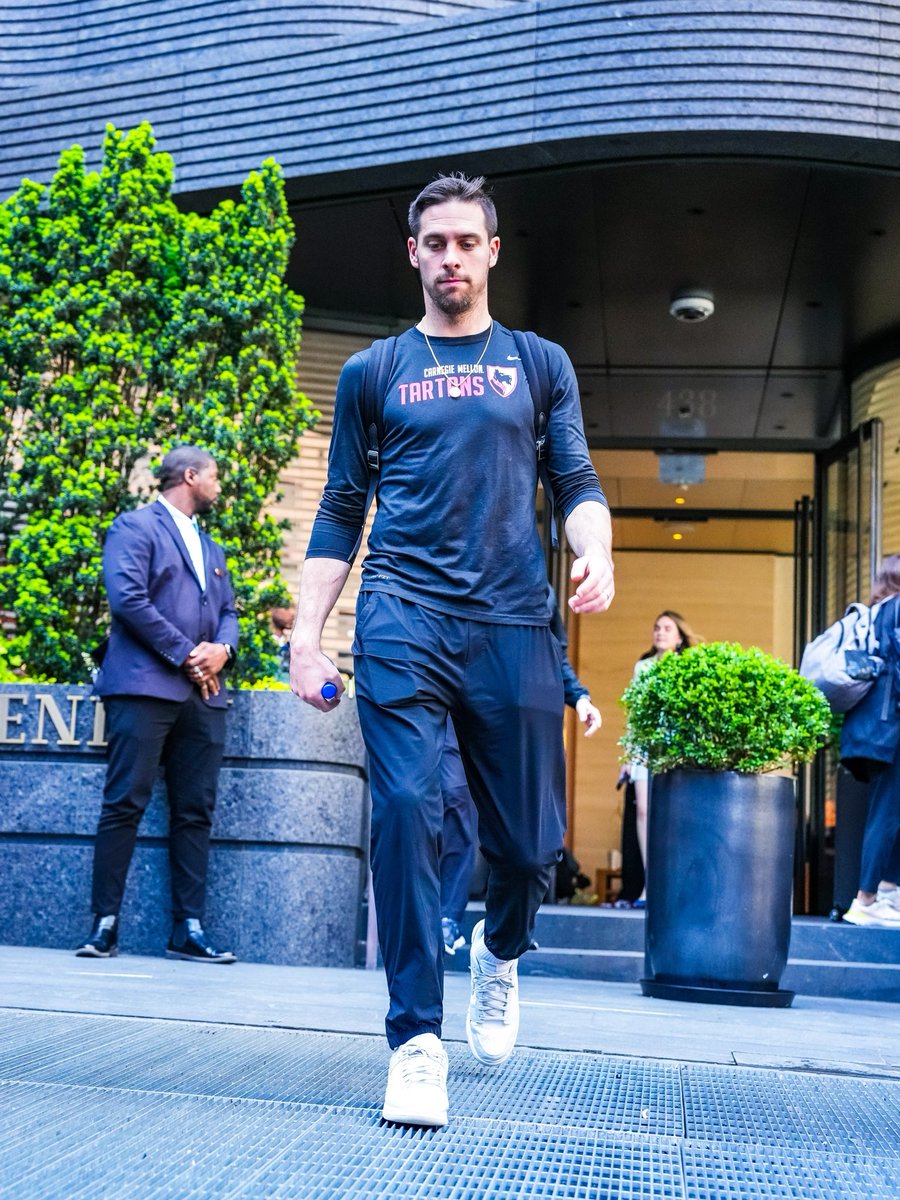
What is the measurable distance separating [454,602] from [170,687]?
339 cm

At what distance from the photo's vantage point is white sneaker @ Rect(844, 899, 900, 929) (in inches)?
300

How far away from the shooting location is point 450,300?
3299 millimetres

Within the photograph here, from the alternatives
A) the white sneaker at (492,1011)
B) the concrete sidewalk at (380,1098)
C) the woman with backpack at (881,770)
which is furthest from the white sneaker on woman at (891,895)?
the white sneaker at (492,1011)

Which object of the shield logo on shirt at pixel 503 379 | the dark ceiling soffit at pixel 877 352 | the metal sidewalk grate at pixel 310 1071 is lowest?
the metal sidewalk grate at pixel 310 1071

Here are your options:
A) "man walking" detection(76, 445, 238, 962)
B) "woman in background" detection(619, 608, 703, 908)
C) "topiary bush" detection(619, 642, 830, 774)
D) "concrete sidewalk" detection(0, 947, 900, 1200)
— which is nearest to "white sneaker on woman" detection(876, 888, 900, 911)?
"woman in background" detection(619, 608, 703, 908)

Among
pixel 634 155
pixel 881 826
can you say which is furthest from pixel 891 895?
pixel 634 155

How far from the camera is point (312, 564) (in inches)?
131

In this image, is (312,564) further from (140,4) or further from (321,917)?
(140,4)

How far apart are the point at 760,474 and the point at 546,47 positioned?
6641 millimetres

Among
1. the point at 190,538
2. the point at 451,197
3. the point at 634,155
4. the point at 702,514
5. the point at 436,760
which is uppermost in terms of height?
the point at 634,155

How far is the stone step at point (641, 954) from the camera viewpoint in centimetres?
701

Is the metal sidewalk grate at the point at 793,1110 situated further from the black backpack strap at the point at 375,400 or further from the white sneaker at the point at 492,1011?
the black backpack strap at the point at 375,400

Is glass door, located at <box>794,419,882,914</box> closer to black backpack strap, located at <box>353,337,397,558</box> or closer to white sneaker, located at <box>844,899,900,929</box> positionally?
white sneaker, located at <box>844,899,900,929</box>

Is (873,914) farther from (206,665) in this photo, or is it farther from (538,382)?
(538,382)
